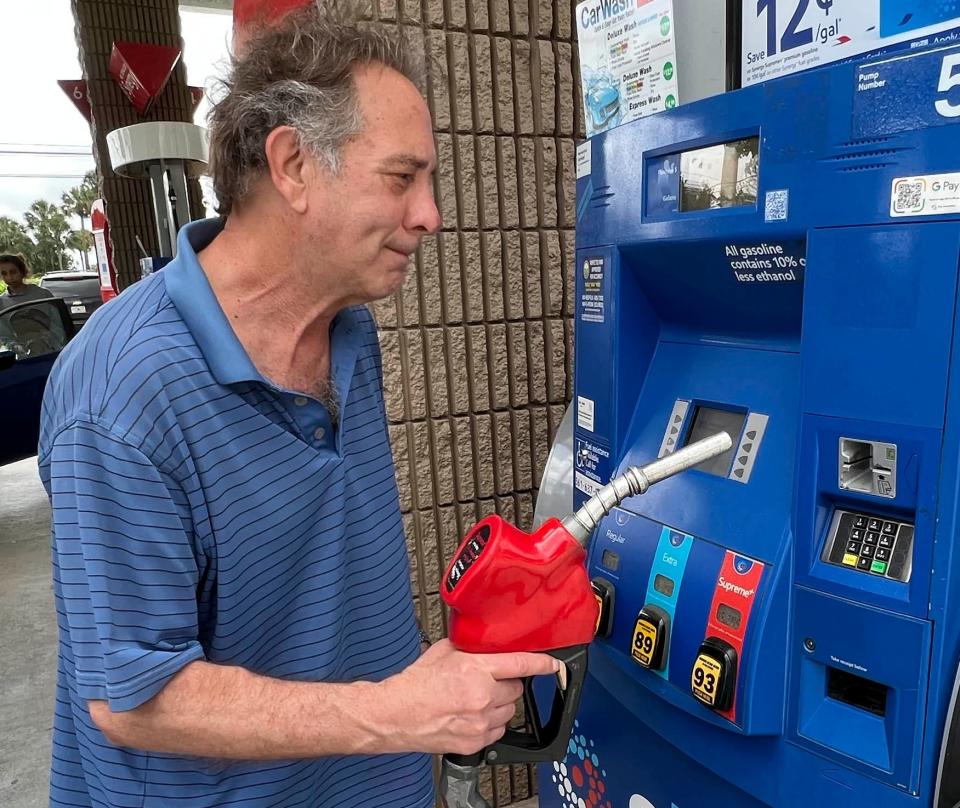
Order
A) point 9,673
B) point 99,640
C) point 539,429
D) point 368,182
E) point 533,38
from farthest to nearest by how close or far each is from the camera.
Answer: point 9,673, point 539,429, point 533,38, point 368,182, point 99,640

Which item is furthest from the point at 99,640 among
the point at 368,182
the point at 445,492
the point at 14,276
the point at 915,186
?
the point at 14,276

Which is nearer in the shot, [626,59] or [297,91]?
[297,91]

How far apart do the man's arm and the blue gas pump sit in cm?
40

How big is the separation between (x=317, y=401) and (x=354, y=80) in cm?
44

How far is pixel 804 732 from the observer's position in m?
1.02

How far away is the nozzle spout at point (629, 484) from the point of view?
1.05 metres

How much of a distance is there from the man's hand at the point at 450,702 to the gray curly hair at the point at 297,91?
647 millimetres

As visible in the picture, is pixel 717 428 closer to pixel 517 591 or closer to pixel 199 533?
pixel 517 591

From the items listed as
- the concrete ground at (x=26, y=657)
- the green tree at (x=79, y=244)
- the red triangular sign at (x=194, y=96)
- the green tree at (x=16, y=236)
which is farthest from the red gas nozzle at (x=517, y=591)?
the green tree at (x=79, y=244)

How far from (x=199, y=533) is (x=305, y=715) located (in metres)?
0.25

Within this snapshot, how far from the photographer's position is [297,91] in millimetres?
1011

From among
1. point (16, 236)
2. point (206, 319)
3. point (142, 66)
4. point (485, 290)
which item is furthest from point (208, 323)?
point (16, 236)

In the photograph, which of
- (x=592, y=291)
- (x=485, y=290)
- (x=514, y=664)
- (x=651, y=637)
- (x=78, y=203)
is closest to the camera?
(x=514, y=664)

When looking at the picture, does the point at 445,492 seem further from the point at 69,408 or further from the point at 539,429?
the point at 69,408
